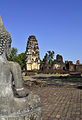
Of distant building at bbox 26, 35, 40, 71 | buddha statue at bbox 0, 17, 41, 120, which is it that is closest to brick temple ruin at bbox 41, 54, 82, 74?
distant building at bbox 26, 35, 40, 71

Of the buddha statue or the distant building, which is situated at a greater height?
the distant building

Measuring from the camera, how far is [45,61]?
1750 inches

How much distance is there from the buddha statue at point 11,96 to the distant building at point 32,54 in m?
40.7

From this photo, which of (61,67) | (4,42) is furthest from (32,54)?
(4,42)

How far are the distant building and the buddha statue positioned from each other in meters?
40.7

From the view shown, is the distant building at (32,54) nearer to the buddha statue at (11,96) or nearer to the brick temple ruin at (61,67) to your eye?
the brick temple ruin at (61,67)

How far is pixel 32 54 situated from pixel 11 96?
41.2 meters

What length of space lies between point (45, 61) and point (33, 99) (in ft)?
137

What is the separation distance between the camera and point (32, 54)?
4353 centimetres

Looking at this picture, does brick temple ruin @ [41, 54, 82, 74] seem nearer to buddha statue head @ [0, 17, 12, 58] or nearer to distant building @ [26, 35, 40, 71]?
distant building @ [26, 35, 40, 71]

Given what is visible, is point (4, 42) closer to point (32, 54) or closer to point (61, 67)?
point (61, 67)

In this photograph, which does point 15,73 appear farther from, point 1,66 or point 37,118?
point 37,118

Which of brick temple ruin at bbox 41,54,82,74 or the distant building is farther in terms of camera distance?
the distant building

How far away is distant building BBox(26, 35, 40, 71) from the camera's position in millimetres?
43312
